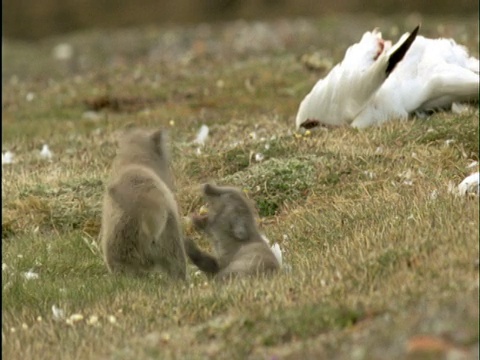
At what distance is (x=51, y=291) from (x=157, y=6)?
114ft

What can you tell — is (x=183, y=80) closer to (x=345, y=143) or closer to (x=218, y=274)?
(x=345, y=143)

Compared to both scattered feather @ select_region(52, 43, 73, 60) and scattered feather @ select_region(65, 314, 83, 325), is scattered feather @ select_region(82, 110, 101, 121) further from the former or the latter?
scattered feather @ select_region(65, 314, 83, 325)

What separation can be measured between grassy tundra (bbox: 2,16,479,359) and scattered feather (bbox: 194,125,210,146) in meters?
0.13

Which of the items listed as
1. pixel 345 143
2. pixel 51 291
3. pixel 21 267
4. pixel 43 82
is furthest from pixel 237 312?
pixel 43 82

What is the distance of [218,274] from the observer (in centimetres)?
729

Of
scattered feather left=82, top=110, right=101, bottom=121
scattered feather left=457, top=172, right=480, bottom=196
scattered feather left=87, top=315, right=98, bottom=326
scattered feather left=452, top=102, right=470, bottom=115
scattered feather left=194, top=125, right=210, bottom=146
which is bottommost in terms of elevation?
scattered feather left=82, top=110, right=101, bottom=121

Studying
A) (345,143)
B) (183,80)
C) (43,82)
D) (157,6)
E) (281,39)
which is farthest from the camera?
(157,6)

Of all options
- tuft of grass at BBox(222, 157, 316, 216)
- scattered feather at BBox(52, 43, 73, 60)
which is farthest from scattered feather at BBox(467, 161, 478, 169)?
scattered feather at BBox(52, 43, 73, 60)

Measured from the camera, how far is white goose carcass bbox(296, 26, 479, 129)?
11312mm

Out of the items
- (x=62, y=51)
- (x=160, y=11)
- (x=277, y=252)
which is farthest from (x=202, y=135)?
(x=160, y=11)

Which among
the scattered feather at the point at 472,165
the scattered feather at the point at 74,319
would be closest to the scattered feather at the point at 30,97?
the scattered feather at the point at 472,165

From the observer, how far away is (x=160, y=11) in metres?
40.8

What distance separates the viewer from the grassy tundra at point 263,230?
17.3ft

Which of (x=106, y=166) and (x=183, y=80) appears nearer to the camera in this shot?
(x=106, y=166)
